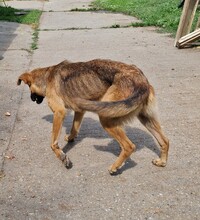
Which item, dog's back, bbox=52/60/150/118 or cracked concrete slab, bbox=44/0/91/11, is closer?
dog's back, bbox=52/60/150/118

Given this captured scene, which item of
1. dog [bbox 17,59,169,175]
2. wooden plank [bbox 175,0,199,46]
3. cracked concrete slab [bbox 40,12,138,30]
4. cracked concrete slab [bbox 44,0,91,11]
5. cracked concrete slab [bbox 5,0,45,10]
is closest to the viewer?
dog [bbox 17,59,169,175]

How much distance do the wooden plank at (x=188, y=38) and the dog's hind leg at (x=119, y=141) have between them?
650cm

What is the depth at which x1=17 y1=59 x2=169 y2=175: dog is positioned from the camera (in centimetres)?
358

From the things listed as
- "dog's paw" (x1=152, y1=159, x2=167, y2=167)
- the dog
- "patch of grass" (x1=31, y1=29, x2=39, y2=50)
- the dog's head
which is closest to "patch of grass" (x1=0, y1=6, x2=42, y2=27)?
"patch of grass" (x1=31, y1=29, x2=39, y2=50)

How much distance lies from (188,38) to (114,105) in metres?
6.88

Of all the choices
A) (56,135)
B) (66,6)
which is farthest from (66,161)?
(66,6)

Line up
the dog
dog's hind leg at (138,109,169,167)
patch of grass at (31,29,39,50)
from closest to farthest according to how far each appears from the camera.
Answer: the dog, dog's hind leg at (138,109,169,167), patch of grass at (31,29,39,50)

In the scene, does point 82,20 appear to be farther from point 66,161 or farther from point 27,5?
point 66,161

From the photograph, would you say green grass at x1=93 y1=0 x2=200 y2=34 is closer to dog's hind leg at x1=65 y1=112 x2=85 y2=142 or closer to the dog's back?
dog's hind leg at x1=65 y1=112 x2=85 y2=142

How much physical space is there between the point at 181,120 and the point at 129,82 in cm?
190

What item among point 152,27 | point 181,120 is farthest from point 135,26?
point 181,120

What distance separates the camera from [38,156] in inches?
176

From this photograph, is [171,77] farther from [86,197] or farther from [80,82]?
[86,197]

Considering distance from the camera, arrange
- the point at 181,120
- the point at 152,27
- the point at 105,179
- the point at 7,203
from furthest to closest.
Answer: the point at 152,27 < the point at 181,120 < the point at 105,179 < the point at 7,203
